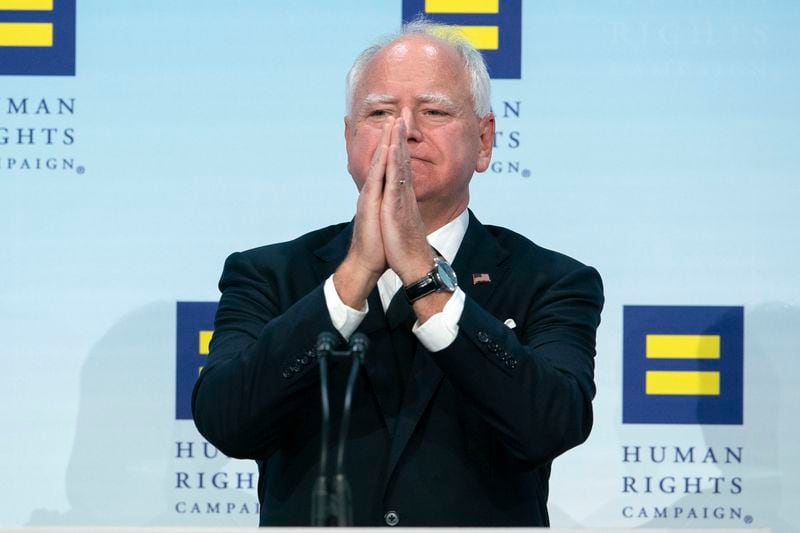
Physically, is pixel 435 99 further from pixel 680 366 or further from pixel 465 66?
pixel 680 366

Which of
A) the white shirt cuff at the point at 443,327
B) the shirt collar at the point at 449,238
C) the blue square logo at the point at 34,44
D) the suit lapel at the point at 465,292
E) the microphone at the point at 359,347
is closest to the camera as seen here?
the microphone at the point at 359,347

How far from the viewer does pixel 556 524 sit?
3.42 m

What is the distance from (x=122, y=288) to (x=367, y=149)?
1.39 meters

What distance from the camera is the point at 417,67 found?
236 centimetres

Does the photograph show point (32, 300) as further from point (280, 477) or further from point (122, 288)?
point (280, 477)

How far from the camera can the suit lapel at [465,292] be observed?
2182mm

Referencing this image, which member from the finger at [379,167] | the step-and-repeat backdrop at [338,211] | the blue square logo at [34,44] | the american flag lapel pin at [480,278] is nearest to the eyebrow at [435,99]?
the finger at [379,167]

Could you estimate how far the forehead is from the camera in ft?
7.74

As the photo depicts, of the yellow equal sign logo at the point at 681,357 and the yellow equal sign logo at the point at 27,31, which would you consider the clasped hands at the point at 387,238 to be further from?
the yellow equal sign logo at the point at 27,31

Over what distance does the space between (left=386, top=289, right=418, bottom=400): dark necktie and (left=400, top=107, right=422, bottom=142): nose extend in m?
0.31

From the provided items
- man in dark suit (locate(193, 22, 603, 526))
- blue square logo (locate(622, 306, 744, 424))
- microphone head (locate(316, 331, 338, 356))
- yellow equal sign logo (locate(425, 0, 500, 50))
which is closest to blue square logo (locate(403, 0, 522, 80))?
yellow equal sign logo (locate(425, 0, 500, 50))

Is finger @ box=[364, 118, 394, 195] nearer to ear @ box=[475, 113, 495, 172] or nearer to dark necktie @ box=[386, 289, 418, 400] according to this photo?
dark necktie @ box=[386, 289, 418, 400]

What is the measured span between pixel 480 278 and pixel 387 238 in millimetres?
338

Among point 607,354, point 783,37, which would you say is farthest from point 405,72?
point 783,37
